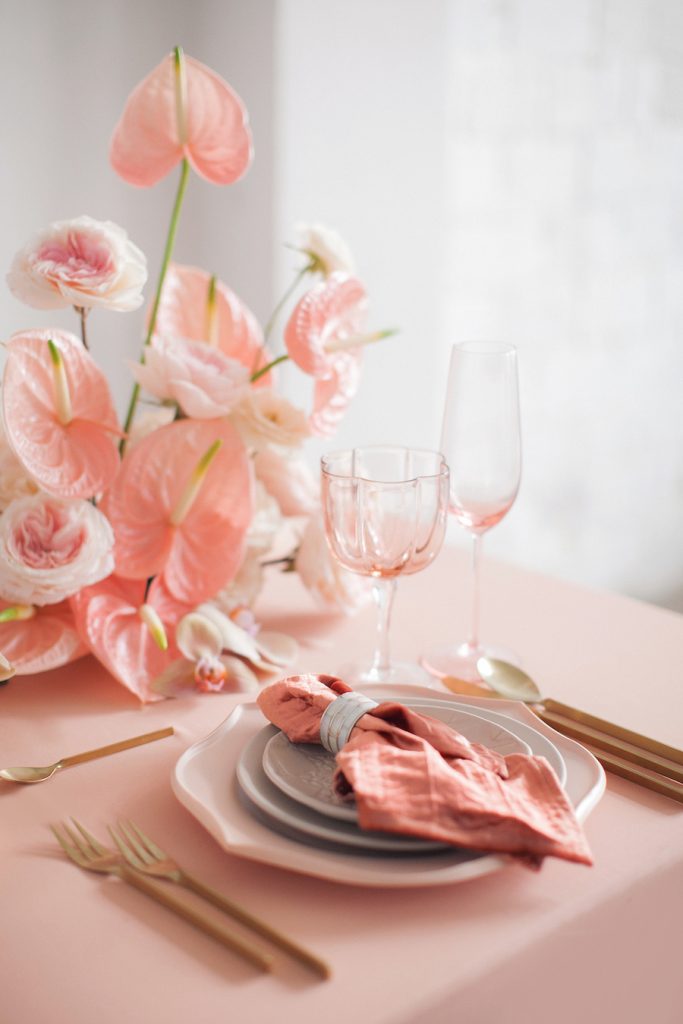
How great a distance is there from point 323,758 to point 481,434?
1.13ft

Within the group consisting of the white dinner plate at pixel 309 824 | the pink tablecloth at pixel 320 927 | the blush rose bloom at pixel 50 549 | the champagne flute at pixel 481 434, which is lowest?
the pink tablecloth at pixel 320 927

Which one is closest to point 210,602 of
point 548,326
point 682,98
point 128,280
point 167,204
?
point 128,280

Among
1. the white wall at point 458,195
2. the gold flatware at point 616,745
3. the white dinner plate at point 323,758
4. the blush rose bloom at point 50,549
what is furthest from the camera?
the white wall at point 458,195

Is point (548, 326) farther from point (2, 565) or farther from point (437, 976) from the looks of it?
point (437, 976)

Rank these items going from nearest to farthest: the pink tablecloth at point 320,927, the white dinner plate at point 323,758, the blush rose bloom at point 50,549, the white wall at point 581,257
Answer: the pink tablecloth at point 320,927 < the white dinner plate at point 323,758 < the blush rose bloom at point 50,549 < the white wall at point 581,257

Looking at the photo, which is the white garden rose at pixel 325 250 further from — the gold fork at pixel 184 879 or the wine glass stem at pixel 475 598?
the gold fork at pixel 184 879

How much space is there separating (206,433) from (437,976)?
21.4 inches

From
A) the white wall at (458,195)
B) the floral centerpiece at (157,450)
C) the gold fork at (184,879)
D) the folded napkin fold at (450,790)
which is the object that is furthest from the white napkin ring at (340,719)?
the white wall at (458,195)

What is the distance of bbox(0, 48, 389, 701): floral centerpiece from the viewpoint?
34.8 inches

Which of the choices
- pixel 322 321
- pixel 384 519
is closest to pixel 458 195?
pixel 322 321

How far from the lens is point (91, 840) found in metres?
0.67

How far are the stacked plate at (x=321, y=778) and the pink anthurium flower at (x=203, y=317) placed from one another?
444 mm

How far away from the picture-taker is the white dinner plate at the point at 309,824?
606 mm

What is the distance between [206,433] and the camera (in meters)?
0.96
